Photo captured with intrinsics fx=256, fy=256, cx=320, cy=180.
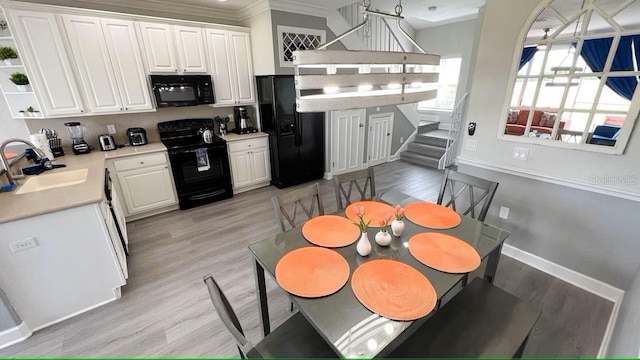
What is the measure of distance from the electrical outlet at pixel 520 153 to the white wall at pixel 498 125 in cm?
3

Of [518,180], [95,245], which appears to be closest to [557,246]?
[518,180]

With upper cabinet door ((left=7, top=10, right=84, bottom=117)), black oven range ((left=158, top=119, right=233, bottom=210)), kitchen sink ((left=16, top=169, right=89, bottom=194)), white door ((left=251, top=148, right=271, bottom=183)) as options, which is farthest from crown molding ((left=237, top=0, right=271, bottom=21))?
kitchen sink ((left=16, top=169, right=89, bottom=194))

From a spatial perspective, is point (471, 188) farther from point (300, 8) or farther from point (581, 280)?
point (300, 8)

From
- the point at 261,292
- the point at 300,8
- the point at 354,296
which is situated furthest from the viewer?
the point at 300,8

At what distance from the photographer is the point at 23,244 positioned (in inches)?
66.8

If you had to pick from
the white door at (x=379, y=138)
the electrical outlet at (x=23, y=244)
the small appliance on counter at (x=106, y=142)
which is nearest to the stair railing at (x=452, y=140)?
the white door at (x=379, y=138)

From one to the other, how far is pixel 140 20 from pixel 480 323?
432cm

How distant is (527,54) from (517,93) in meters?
0.30

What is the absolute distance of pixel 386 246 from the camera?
1.57 meters

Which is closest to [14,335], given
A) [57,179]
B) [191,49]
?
[57,179]

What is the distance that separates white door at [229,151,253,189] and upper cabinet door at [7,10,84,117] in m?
1.80

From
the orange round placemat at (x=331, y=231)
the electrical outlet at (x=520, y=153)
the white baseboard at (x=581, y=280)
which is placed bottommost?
the white baseboard at (x=581, y=280)

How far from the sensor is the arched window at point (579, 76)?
5.70ft

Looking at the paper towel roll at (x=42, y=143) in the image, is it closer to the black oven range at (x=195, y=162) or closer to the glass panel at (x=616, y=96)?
the black oven range at (x=195, y=162)
